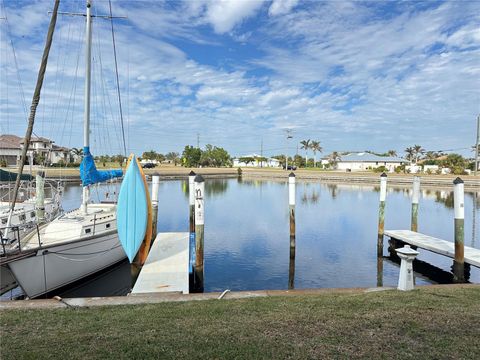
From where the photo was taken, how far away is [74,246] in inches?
484

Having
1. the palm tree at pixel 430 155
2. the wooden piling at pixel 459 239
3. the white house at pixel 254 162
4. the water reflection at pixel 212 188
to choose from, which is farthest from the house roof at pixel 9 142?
the palm tree at pixel 430 155

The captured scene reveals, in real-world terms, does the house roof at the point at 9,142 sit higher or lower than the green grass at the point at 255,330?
higher

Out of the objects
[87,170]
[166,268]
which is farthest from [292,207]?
[87,170]

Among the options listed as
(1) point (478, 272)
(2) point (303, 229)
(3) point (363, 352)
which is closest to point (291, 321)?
(3) point (363, 352)

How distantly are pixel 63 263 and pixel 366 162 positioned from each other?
123 metres

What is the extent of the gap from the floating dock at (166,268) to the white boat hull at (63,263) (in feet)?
6.35

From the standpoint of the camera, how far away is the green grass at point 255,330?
505cm

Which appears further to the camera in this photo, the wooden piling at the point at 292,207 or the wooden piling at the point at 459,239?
the wooden piling at the point at 292,207

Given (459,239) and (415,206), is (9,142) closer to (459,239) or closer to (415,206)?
(415,206)

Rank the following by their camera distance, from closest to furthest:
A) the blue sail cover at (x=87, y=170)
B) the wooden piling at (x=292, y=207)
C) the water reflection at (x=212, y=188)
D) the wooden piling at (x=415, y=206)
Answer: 1. the blue sail cover at (x=87, y=170)
2. the wooden piling at (x=292, y=207)
3. the wooden piling at (x=415, y=206)
4. the water reflection at (x=212, y=188)

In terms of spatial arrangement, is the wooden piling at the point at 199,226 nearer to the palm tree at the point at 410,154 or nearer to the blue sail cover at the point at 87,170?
the blue sail cover at the point at 87,170

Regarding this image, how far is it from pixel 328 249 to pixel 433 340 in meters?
15.0

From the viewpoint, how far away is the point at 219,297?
8336mm

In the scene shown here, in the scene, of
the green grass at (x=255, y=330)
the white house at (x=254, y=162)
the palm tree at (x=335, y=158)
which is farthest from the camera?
the white house at (x=254, y=162)
